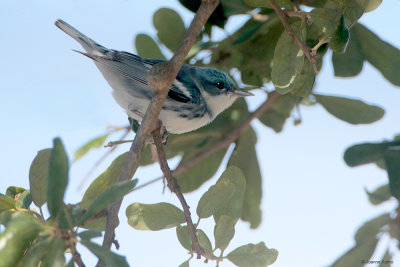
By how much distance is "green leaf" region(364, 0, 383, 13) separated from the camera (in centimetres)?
166

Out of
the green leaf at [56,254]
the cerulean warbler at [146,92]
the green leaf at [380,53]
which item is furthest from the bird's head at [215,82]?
the green leaf at [56,254]

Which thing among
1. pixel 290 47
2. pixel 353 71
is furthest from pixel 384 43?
pixel 290 47

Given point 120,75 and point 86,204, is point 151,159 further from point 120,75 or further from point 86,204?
point 86,204

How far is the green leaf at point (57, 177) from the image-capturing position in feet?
3.70

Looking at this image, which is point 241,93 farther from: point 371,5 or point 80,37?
point 371,5

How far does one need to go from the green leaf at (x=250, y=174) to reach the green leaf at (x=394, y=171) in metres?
0.95

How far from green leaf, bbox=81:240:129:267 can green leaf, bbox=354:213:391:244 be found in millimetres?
948

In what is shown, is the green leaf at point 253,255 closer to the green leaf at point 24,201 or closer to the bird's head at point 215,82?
the green leaf at point 24,201

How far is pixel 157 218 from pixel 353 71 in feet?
3.63

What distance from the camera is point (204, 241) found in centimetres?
171

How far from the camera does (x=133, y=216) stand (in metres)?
1.78

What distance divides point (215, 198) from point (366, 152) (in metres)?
0.56

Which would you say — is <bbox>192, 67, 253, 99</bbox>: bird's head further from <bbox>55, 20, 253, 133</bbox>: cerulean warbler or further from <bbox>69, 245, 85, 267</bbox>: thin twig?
<bbox>69, 245, 85, 267</bbox>: thin twig

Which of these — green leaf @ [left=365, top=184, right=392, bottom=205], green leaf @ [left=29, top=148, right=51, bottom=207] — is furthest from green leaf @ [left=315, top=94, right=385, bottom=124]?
green leaf @ [left=29, top=148, right=51, bottom=207]
